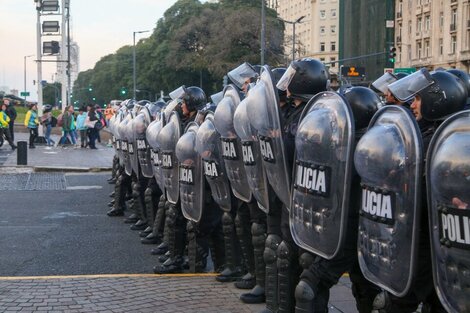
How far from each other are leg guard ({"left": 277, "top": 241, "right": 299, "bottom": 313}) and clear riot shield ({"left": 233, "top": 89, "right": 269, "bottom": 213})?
→ 1.50 ft

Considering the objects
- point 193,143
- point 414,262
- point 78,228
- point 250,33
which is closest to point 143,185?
point 78,228

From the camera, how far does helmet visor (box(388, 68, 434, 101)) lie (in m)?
3.79

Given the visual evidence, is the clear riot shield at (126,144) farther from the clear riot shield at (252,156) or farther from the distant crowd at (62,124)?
the distant crowd at (62,124)

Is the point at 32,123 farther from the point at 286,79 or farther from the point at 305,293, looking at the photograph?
the point at 305,293

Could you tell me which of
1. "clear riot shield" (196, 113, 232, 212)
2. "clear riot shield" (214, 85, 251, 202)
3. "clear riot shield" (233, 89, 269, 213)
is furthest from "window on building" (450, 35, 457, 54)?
"clear riot shield" (233, 89, 269, 213)

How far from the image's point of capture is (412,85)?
12.8ft

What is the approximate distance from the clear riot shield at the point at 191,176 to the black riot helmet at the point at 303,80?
171cm

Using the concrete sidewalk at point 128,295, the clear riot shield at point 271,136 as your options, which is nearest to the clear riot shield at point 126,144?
the concrete sidewalk at point 128,295

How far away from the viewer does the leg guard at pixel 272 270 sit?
4.93 meters

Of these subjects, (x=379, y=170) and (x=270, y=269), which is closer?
(x=379, y=170)

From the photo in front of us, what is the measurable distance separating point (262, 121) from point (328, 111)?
2.82 ft

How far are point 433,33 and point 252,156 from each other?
214ft

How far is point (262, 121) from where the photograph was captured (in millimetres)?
4789

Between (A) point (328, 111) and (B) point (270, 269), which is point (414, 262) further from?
(B) point (270, 269)
